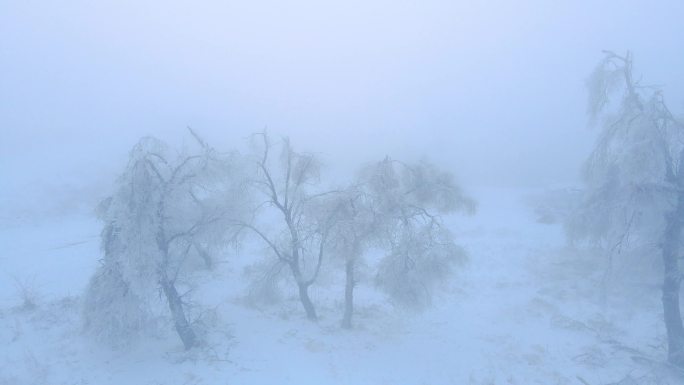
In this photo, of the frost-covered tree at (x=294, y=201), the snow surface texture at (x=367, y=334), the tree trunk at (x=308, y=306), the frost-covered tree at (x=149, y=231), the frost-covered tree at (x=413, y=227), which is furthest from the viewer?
the tree trunk at (x=308, y=306)

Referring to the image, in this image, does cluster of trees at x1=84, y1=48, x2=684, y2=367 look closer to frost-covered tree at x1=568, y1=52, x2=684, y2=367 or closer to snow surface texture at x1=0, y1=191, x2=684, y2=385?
frost-covered tree at x1=568, y1=52, x2=684, y2=367

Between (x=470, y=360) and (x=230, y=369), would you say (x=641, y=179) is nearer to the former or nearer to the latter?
(x=470, y=360)

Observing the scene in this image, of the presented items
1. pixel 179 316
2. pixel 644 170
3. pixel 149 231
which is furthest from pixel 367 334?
pixel 644 170

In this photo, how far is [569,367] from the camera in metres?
15.9

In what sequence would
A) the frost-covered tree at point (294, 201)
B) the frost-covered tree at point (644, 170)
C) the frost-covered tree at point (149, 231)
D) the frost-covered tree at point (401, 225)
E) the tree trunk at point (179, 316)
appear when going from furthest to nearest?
the frost-covered tree at point (294, 201) < the frost-covered tree at point (401, 225) < the tree trunk at point (179, 316) < the frost-covered tree at point (644, 170) < the frost-covered tree at point (149, 231)

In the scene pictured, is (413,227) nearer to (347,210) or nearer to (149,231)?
(347,210)

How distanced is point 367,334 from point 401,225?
16.3 feet

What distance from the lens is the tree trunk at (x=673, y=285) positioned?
14492 millimetres

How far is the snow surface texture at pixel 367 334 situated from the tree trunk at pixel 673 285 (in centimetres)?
68

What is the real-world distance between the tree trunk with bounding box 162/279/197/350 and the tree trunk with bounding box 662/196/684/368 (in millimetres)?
15433

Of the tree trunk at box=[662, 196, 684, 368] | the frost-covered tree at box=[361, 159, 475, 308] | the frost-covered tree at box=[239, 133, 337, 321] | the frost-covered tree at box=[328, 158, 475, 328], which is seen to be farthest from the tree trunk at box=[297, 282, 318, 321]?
the tree trunk at box=[662, 196, 684, 368]

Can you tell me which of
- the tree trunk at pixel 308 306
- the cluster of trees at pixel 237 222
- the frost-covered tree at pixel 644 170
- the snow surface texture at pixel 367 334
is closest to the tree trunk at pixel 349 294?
the cluster of trees at pixel 237 222

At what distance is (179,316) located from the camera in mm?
14578

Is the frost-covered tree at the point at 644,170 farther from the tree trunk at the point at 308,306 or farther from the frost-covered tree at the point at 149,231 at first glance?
the frost-covered tree at the point at 149,231
